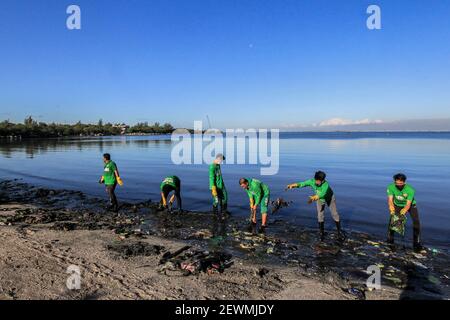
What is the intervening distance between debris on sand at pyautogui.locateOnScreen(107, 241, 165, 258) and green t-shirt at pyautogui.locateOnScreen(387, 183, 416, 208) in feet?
24.8

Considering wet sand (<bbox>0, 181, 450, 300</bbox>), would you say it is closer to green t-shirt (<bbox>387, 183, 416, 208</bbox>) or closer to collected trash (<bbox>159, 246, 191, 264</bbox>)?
collected trash (<bbox>159, 246, 191, 264</bbox>)

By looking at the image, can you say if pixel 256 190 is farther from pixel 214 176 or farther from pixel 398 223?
pixel 398 223

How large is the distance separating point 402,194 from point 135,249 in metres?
8.50

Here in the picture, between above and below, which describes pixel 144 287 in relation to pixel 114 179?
below

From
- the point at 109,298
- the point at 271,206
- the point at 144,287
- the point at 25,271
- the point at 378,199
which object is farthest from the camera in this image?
the point at 378,199

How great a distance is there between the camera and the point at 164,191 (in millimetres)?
15516

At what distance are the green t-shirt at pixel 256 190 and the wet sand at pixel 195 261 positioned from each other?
1.35 meters

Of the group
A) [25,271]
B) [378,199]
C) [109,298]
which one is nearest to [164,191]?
[25,271]


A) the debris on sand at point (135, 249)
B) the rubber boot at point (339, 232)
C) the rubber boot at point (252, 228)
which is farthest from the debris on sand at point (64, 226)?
the rubber boot at point (339, 232)

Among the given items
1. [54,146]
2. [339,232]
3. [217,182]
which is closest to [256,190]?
[217,182]

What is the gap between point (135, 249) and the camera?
401 inches

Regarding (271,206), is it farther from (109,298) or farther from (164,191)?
(109,298)

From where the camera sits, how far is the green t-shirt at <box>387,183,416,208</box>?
10.4 m
